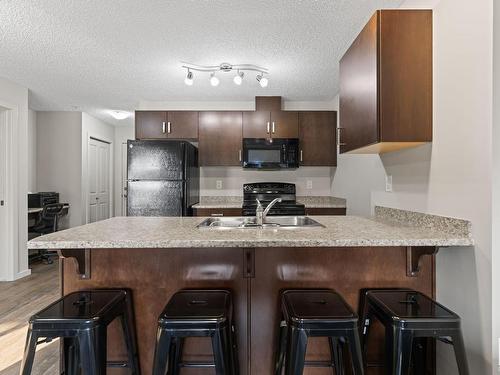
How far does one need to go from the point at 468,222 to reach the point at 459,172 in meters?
0.24

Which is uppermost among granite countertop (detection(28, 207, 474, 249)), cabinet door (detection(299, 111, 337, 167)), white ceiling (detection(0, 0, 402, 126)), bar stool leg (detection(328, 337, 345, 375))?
white ceiling (detection(0, 0, 402, 126))

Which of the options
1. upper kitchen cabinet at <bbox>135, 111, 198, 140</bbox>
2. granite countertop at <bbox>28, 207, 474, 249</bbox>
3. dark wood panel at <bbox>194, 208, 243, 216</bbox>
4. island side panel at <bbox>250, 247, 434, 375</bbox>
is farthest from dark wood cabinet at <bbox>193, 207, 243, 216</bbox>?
island side panel at <bbox>250, 247, 434, 375</bbox>

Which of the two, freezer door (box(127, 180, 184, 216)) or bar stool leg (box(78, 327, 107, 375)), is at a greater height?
freezer door (box(127, 180, 184, 216))

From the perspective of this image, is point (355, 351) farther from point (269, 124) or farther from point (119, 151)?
point (119, 151)

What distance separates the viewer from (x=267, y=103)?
4004 millimetres

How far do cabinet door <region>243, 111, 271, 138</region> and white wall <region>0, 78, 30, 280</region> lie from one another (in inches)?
108

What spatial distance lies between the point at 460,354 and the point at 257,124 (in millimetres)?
3262

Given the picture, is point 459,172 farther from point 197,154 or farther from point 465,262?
point 197,154

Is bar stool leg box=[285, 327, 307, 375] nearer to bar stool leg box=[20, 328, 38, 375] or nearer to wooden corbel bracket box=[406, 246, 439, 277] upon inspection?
wooden corbel bracket box=[406, 246, 439, 277]

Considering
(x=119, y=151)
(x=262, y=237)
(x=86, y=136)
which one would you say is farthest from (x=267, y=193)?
(x=119, y=151)

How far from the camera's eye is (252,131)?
4.01 metres

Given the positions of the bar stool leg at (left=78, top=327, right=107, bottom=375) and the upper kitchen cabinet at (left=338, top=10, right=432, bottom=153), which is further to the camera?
the upper kitchen cabinet at (left=338, top=10, right=432, bottom=153)

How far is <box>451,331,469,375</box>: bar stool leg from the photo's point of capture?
118 cm

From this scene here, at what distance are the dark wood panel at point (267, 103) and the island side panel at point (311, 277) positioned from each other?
9.02 ft
